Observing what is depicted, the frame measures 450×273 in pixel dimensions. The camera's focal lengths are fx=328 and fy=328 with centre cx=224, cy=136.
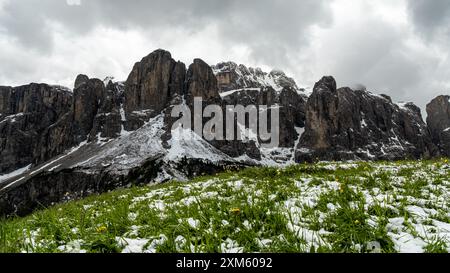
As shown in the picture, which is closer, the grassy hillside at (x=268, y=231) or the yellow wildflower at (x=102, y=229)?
the grassy hillside at (x=268, y=231)

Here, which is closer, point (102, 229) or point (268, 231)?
point (268, 231)

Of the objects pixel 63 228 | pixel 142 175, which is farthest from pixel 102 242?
pixel 142 175

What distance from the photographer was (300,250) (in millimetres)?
5203

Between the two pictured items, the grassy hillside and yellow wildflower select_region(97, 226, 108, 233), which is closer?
the grassy hillside

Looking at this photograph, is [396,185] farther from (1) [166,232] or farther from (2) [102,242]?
(2) [102,242]
